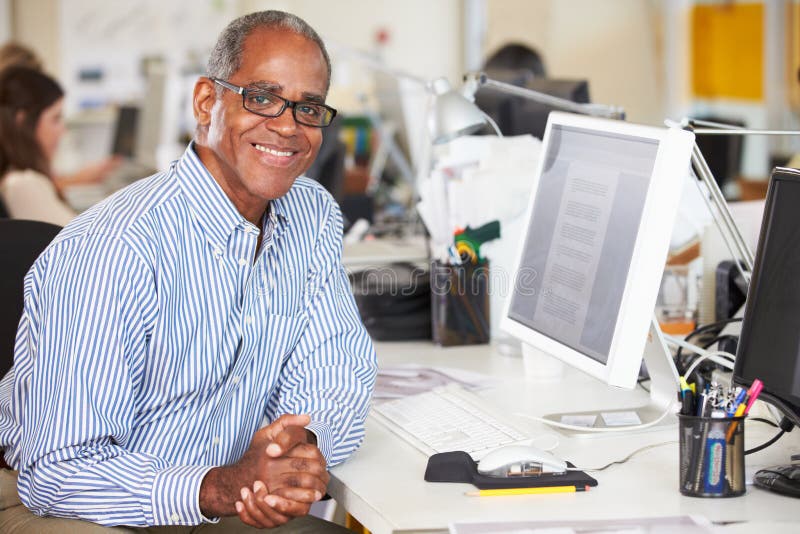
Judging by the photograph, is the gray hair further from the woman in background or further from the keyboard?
the woman in background

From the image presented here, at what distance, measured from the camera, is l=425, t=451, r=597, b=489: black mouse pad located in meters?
1.31

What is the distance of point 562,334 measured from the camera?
61.7 inches

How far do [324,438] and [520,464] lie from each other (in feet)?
0.91

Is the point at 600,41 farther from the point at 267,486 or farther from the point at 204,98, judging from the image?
the point at 267,486

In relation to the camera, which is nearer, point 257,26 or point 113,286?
point 113,286

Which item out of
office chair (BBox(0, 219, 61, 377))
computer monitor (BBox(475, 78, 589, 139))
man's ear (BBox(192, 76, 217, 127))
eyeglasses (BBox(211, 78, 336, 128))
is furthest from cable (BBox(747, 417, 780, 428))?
computer monitor (BBox(475, 78, 589, 139))

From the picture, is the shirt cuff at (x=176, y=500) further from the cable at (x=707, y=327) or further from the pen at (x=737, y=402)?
the cable at (x=707, y=327)

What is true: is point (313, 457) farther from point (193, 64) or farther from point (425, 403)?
point (193, 64)

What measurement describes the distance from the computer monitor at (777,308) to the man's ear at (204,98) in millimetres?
813

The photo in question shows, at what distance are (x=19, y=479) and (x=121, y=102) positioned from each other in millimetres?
5951

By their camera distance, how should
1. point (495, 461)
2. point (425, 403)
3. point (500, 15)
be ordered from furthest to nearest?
1. point (500, 15)
2. point (425, 403)
3. point (495, 461)

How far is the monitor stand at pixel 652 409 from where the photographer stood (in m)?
1.57

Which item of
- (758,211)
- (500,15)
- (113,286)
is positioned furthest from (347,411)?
(500,15)

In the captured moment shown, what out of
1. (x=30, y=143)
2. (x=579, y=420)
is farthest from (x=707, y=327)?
(x=30, y=143)
